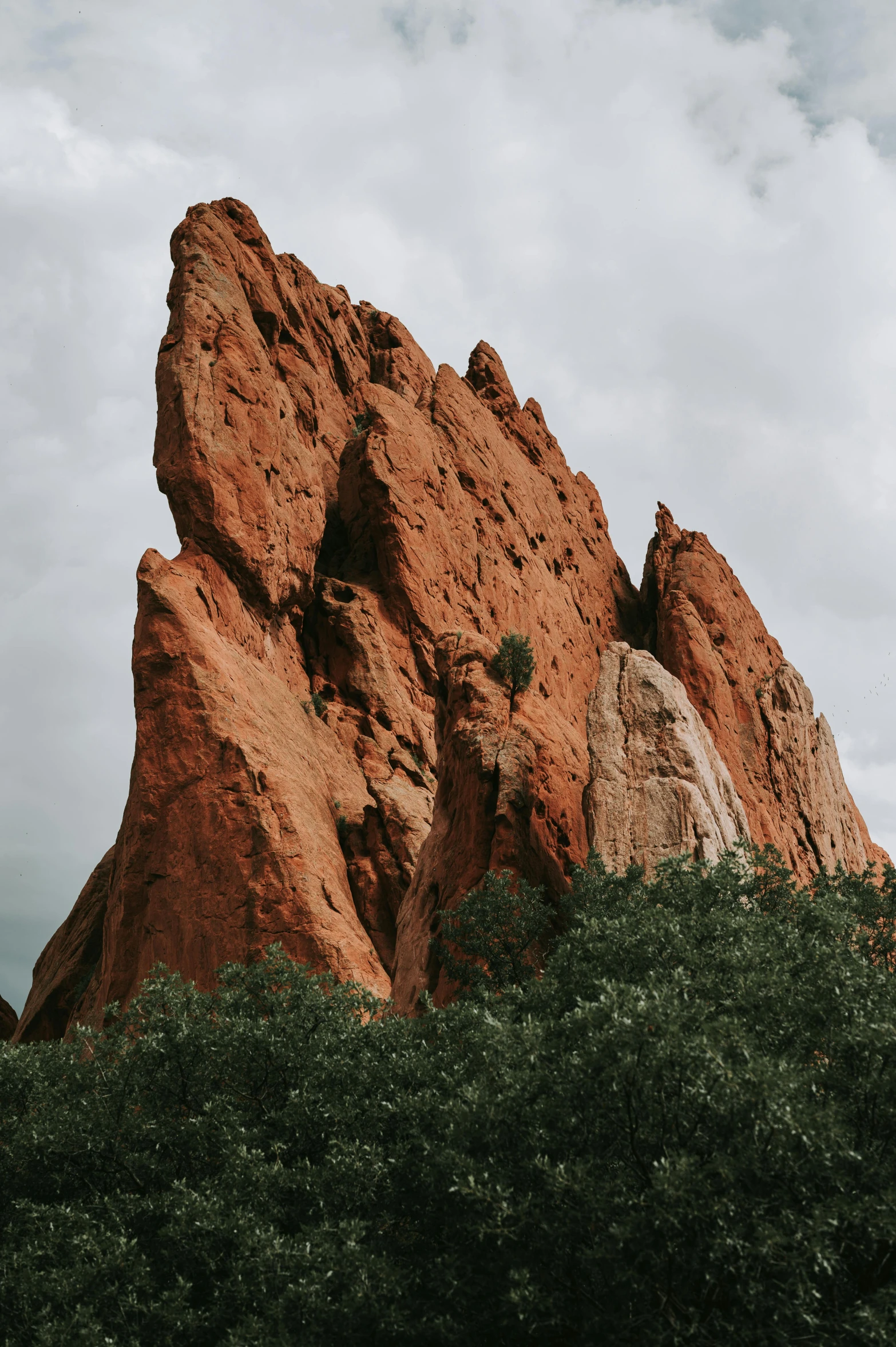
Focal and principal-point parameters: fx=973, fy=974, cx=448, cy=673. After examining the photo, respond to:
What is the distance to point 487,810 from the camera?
83.0 ft

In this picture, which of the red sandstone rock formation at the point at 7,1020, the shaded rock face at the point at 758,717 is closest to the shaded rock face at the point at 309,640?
the red sandstone rock formation at the point at 7,1020

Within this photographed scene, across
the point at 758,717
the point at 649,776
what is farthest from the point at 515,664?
the point at 758,717

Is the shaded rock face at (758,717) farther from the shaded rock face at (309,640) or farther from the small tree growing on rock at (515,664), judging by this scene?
the small tree growing on rock at (515,664)

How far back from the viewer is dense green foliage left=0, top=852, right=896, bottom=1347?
10.9 metres

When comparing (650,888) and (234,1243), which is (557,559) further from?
(234,1243)

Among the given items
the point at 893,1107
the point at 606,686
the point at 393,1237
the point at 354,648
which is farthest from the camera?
the point at 354,648

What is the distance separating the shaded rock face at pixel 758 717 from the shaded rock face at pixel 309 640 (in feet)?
18.3

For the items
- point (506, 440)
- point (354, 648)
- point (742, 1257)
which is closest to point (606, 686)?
point (354, 648)

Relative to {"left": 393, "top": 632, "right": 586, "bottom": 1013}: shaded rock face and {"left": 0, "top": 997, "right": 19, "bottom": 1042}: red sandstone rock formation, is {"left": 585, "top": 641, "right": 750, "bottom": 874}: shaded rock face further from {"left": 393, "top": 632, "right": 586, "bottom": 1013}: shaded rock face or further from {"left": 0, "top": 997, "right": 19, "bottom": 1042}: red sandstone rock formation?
{"left": 0, "top": 997, "right": 19, "bottom": 1042}: red sandstone rock formation

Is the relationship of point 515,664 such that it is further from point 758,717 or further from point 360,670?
point 758,717

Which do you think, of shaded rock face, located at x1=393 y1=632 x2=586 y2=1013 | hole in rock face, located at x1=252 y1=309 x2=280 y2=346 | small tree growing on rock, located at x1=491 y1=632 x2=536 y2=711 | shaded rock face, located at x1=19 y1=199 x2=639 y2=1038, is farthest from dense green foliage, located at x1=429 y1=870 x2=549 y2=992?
hole in rock face, located at x1=252 y1=309 x2=280 y2=346

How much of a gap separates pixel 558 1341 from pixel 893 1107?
530 cm

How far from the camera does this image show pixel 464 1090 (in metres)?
12.6

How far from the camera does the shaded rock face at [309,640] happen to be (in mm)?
27891
